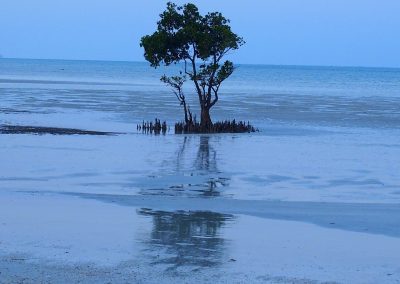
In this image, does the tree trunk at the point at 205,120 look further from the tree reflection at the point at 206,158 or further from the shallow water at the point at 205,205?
the tree reflection at the point at 206,158

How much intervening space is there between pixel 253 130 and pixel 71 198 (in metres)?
19.3

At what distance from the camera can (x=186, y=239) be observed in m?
10.7

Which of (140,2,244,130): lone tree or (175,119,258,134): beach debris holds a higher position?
(140,2,244,130): lone tree

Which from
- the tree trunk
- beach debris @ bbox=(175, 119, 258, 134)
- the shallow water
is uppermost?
the tree trunk

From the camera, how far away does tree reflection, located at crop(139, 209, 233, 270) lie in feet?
31.1

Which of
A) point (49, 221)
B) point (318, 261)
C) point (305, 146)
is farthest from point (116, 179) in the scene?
point (305, 146)

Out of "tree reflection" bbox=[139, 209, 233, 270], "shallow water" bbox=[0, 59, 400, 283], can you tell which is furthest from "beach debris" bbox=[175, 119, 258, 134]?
"tree reflection" bbox=[139, 209, 233, 270]

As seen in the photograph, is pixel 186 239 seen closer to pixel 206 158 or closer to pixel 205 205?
pixel 205 205

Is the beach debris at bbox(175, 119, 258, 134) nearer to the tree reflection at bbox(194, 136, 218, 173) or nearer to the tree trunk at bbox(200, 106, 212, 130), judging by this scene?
the tree trunk at bbox(200, 106, 212, 130)

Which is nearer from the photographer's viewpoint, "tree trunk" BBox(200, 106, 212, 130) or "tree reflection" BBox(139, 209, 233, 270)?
"tree reflection" BBox(139, 209, 233, 270)

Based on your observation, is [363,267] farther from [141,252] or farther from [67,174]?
[67,174]

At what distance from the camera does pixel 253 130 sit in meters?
33.2

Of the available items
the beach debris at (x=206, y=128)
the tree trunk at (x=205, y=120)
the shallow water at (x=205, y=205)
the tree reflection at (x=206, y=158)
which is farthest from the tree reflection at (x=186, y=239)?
the tree trunk at (x=205, y=120)

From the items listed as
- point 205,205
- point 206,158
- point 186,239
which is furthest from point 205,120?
point 186,239
